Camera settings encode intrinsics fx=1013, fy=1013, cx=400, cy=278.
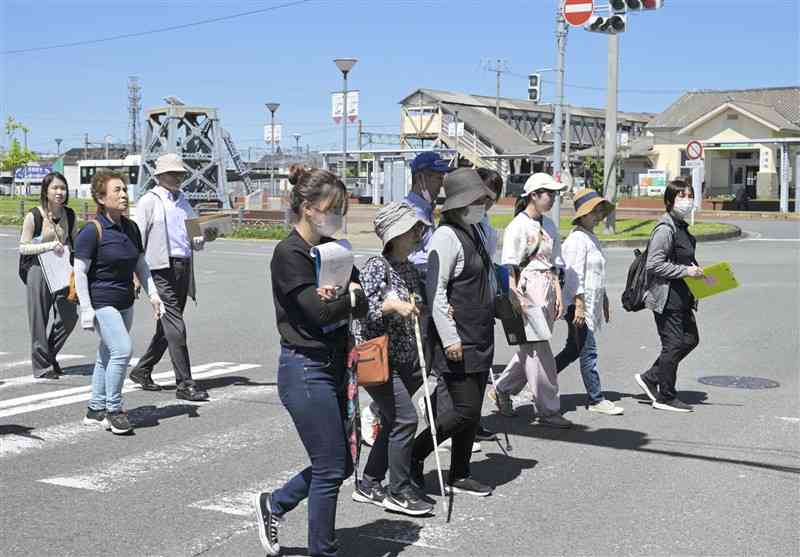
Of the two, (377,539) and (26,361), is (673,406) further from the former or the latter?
(26,361)

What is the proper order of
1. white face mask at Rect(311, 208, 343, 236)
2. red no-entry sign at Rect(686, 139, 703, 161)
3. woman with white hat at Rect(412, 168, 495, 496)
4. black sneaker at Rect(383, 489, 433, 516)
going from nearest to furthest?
white face mask at Rect(311, 208, 343, 236)
black sneaker at Rect(383, 489, 433, 516)
woman with white hat at Rect(412, 168, 495, 496)
red no-entry sign at Rect(686, 139, 703, 161)

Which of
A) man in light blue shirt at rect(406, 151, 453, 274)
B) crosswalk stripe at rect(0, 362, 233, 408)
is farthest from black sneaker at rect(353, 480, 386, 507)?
crosswalk stripe at rect(0, 362, 233, 408)

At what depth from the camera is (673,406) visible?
27.2 feet

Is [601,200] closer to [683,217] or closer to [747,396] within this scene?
[683,217]

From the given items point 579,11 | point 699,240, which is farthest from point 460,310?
point 699,240

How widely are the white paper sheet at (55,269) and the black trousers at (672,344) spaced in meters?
5.52

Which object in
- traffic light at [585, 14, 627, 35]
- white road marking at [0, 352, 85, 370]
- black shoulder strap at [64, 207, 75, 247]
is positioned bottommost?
white road marking at [0, 352, 85, 370]

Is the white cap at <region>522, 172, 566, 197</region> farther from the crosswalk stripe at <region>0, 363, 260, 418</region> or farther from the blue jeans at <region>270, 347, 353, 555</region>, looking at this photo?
the crosswalk stripe at <region>0, 363, 260, 418</region>

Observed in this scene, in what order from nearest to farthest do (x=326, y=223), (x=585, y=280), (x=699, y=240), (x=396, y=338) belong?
(x=326, y=223) < (x=396, y=338) < (x=585, y=280) < (x=699, y=240)

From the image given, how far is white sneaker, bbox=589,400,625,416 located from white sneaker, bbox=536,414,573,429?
566 millimetres

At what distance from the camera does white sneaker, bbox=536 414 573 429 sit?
753 centimetres

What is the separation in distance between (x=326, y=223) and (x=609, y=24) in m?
17.1

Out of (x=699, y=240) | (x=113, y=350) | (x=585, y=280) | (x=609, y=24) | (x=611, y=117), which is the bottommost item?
(x=699, y=240)

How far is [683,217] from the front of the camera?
27.1 ft
